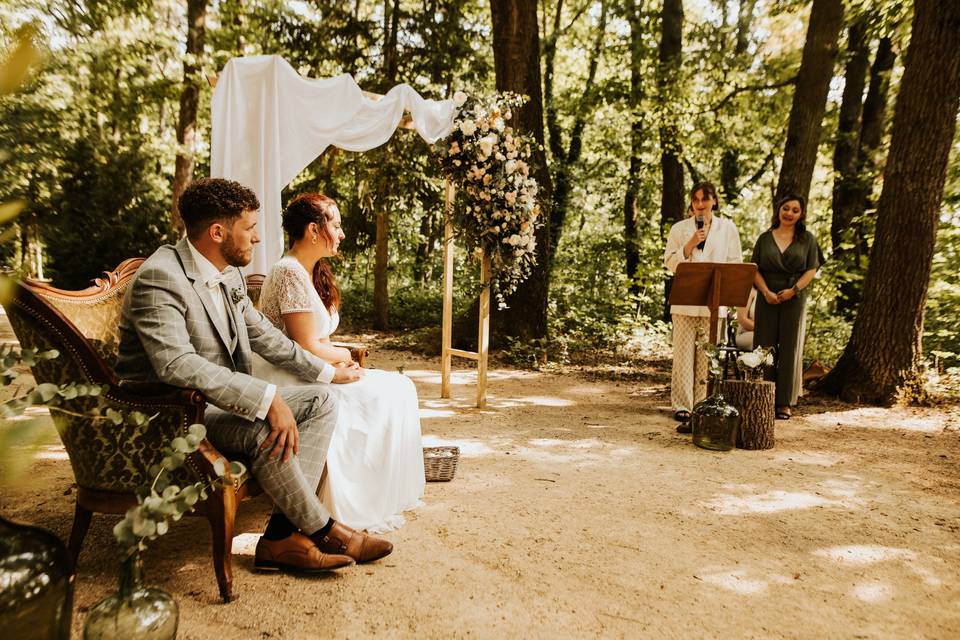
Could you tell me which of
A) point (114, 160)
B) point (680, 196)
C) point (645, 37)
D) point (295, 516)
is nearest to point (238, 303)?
point (295, 516)

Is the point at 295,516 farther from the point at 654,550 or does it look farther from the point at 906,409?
the point at 906,409

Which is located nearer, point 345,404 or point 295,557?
point 295,557

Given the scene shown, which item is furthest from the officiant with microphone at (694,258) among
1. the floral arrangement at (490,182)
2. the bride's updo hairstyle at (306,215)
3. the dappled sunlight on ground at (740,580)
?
the bride's updo hairstyle at (306,215)

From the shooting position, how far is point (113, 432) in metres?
2.52

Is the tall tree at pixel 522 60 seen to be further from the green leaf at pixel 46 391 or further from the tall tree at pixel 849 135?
the green leaf at pixel 46 391

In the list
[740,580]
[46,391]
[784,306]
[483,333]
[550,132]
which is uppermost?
[550,132]

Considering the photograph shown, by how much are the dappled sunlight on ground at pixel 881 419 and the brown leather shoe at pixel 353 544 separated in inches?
183

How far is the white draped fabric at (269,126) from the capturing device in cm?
521

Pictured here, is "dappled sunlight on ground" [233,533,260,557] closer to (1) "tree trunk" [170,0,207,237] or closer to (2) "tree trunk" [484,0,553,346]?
(2) "tree trunk" [484,0,553,346]

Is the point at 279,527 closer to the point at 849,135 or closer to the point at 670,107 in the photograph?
the point at 670,107

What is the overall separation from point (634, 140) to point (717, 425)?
7.90 meters

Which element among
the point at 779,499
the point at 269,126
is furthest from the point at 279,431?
the point at 269,126

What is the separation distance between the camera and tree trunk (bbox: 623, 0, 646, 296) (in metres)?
11.7

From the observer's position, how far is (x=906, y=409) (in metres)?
6.29
